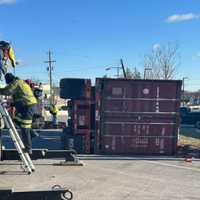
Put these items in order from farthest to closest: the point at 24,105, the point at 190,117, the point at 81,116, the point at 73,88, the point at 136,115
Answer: the point at 190,117 → the point at 81,116 → the point at 73,88 → the point at 136,115 → the point at 24,105

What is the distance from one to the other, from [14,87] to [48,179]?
2081mm

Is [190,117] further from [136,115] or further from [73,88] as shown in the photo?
[73,88]

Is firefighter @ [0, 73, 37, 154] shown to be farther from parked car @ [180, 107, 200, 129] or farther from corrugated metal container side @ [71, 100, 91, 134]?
parked car @ [180, 107, 200, 129]

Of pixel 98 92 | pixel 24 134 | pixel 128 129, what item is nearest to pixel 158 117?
pixel 128 129

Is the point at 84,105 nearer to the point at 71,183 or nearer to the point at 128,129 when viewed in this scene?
the point at 128,129

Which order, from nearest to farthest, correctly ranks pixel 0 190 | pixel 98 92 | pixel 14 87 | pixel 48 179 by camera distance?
pixel 0 190, pixel 48 179, pixel 14 87, pixel 98 92

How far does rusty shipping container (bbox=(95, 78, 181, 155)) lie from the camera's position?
13047 mm

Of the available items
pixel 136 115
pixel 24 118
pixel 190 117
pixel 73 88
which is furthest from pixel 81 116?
pixel 190 117

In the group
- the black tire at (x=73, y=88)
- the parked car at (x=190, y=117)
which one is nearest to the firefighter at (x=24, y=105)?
the black tire at (x=73, y=88)

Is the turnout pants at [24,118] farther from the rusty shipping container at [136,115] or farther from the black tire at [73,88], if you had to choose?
the rusty shipping container at [136,115]

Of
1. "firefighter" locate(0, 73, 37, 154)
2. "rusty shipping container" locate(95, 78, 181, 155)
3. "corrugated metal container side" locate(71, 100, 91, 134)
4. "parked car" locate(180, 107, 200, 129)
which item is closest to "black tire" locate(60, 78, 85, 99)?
"corrugated metal container side" locate(71, 100, 91, 134)

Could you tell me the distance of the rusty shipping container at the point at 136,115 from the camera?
514 inches

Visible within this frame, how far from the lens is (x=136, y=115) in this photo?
13.1m

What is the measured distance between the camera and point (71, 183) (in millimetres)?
8617
